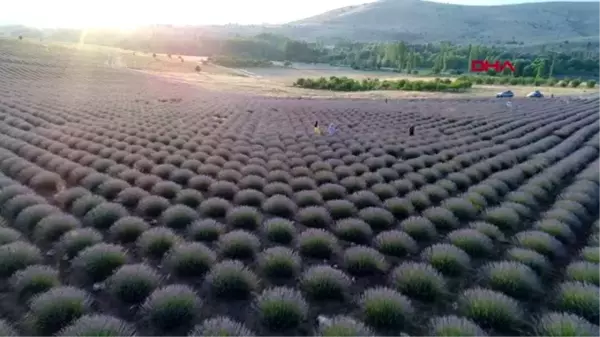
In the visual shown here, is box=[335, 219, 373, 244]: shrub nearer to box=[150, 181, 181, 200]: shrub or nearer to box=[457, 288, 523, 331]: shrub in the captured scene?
box=[457, 288, 523, 331]: shrub

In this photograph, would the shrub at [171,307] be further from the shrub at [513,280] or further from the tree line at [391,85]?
the tree line at [391,85]

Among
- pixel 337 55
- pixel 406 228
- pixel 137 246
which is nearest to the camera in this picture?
pixel 137 246

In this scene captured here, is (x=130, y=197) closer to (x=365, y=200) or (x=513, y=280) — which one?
(x=365, y=200)

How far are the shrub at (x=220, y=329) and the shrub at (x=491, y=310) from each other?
274cm

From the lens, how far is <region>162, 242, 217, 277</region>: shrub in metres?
6.20

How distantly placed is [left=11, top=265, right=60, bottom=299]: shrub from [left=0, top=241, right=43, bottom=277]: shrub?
0.31m

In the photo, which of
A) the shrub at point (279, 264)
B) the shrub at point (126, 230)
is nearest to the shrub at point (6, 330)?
the shrub at point (126, 230)

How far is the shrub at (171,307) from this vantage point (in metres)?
4.95

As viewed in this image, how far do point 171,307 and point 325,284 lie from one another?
6.75 feet

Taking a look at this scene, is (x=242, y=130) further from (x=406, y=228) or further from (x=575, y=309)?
(x=575, y=309)

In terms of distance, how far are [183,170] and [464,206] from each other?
7.24m

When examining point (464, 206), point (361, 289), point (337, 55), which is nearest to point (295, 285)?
point (361, 289)

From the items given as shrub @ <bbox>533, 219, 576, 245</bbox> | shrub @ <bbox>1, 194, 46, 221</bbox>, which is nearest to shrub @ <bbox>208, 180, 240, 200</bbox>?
shrub @ <bbox>1, 194, 46, 221</bbox>

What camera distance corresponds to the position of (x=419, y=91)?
201ft
